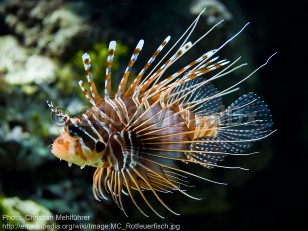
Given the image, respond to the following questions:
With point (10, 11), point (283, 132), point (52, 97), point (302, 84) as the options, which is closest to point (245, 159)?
point (283, 132)

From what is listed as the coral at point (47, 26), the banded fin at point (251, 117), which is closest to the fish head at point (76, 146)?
the banded fin at point (251, 117)

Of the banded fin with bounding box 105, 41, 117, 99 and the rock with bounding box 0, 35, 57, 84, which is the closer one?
the banded fin with bounding box 105, 41, 117, 99

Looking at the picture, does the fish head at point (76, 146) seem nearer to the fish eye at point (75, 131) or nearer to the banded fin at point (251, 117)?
the fish eye at point (75, 131)

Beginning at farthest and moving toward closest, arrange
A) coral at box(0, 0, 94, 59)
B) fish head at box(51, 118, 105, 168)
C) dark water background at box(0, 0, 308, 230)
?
dark water background at box(0, 0, 308, 230)
coral at box(0, 0, 94, 59)
fish head at box(51, 118, 105, 168)

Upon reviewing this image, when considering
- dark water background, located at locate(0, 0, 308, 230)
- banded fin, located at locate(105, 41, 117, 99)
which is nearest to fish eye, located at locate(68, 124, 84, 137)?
banded fin, located at locate(105, 41, 117, 99)

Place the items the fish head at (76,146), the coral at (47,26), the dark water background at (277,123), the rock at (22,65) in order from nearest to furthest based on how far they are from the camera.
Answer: the fish head at (76,146) < the rock at (22,65) < the coral at (47,26) < the dark water background at (277,123)

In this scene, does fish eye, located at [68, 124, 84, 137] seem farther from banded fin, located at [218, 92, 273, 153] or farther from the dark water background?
the dark water background

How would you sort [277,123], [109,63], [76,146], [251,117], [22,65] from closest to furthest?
[76,146], [109,63], [251,117], [22,65], [277,123]

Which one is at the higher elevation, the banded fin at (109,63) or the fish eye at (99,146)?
the banded fin at (109,63)

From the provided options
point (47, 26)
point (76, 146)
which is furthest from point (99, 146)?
point (47, 26)

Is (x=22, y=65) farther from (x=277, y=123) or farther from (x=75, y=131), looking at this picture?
(x=277, y=123)
